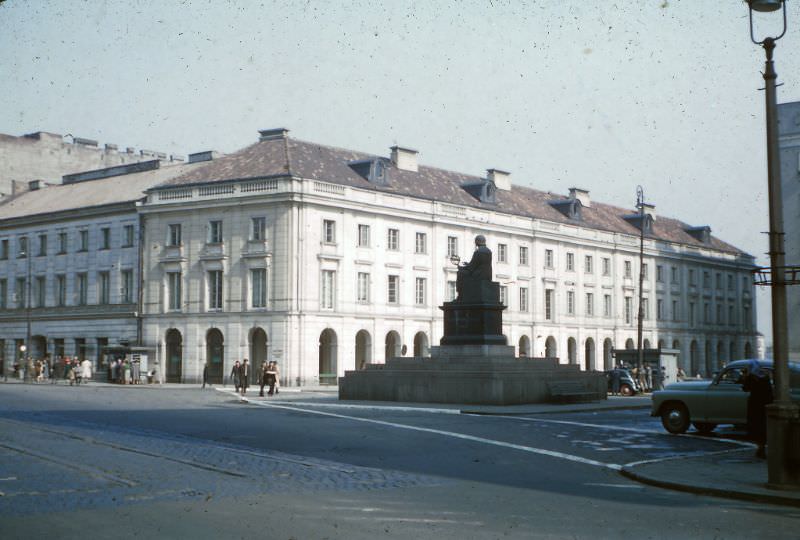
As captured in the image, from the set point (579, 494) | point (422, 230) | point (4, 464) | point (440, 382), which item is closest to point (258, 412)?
point (440, 382)

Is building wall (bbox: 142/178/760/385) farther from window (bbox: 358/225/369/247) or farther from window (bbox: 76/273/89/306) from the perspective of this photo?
window (bbox: 76/273/89/306)

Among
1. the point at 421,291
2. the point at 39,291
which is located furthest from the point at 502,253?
the point at 39,291

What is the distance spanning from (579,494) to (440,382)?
21072 millimetres

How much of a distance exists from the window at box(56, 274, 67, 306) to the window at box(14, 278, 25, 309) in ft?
13.2

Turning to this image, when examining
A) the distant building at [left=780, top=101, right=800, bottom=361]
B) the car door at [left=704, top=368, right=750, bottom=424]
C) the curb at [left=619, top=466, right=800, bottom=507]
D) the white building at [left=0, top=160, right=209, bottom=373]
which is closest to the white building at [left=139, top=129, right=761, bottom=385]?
the white building at [left=0, top=160, right=209, bottom=373]

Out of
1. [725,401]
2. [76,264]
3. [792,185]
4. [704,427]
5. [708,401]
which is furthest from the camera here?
[76,264]

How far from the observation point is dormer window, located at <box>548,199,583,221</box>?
8219 cm

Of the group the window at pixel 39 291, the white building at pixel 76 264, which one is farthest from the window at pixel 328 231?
the window at pixel 39 291

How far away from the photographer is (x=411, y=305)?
215 feet

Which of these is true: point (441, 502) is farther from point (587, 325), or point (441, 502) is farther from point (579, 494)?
point (587, 325)

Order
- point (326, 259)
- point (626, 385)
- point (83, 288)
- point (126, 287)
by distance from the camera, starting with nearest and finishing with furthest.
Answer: point (626, 385)
point (326, 259)
point (126, 287)
point (83, 288)

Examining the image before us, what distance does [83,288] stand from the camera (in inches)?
2729

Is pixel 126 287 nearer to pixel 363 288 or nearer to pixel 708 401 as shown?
pixel 363 288

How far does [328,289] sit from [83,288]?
19732 millimetres
